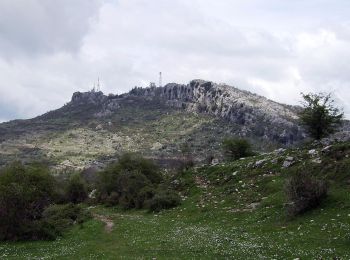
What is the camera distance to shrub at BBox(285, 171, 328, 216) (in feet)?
120

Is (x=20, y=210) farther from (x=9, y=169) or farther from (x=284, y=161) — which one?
(x=284, y=161)

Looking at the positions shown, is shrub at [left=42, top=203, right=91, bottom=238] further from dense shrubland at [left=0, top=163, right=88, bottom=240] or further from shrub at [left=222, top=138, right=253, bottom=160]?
shrub at [left=222, top=138, right=253, bottom=160]

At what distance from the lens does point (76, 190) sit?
86.8 meters

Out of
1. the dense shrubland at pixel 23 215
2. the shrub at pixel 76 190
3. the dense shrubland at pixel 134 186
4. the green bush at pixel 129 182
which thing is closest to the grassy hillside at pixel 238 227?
the dense shrubland at pixel 23 215

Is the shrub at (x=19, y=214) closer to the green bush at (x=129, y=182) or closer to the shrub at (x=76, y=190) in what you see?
the green bush at (x=129, y=182)

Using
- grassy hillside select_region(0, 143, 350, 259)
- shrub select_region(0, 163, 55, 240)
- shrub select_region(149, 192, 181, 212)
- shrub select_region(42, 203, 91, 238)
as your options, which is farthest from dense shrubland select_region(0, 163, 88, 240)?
shrub select_region(149, 192, 181, 212)

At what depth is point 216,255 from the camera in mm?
26734

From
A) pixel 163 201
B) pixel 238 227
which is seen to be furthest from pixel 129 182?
pixel 238 227

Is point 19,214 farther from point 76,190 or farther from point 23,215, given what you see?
point 76,190

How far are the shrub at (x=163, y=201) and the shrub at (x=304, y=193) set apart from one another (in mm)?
23092

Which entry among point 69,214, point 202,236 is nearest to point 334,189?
point 202,236

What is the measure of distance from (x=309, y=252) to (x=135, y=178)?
4863 centimetres

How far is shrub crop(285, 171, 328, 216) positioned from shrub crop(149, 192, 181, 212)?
2309cm

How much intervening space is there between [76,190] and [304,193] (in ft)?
195
